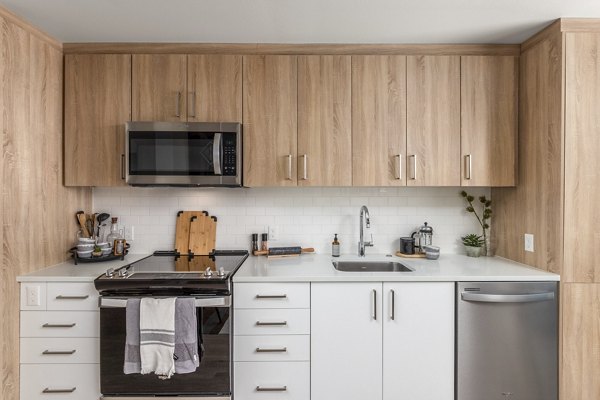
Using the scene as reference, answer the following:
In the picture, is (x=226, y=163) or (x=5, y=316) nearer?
(x=5, y=316)

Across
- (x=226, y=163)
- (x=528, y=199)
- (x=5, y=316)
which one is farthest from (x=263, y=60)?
(x=5, y=316)

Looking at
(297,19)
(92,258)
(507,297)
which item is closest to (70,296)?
(92,258)

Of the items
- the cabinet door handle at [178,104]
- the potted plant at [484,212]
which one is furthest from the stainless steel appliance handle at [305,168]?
the potted plant at [484,212]

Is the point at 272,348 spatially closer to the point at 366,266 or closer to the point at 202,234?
the point at 366,266

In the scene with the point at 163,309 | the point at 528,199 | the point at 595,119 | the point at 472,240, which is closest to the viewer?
the point at 163,309

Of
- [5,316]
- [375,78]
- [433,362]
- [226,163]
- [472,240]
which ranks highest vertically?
[375,78]

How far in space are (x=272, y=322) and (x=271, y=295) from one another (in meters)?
0.15

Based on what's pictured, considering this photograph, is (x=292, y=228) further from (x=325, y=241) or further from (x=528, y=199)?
(x=528, y=199)

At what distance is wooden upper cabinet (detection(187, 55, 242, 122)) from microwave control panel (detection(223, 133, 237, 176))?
0.15 meters

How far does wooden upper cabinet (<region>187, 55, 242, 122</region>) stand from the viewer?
8.09ft

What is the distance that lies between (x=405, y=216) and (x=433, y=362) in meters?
1.09

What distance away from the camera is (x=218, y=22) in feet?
7.20

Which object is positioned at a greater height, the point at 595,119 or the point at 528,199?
the point at 595,119

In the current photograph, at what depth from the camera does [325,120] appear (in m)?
2.48
